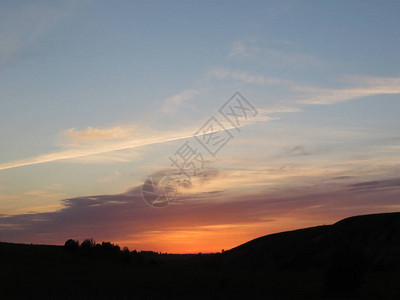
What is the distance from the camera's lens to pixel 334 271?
2886 cm

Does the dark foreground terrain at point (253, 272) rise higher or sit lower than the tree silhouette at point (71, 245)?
lower

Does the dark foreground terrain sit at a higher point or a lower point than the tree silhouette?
lower

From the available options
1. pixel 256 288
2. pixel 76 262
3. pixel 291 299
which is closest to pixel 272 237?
pixel 76 262

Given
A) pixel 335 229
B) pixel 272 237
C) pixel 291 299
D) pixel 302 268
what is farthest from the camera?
pixel 272 237

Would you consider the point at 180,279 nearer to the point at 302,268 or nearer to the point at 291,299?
the point at 291,299

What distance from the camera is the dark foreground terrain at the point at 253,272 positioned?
28.1 metres

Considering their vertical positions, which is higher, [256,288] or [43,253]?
[43,253]

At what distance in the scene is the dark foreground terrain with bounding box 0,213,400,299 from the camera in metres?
28.1

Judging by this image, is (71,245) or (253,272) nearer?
(253,272)

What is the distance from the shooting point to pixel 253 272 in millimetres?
46125

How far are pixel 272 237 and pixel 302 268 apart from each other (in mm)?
16264

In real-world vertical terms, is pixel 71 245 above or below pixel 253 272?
above

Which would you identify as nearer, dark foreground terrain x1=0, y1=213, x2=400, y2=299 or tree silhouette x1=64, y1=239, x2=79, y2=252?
dark foreground terrain x1=0, y1=213, x2=400, y2=299

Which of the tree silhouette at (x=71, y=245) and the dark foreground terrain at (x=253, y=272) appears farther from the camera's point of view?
the tree silhouette at (x=71, y=245)
